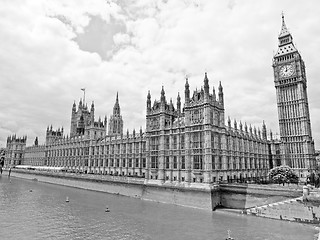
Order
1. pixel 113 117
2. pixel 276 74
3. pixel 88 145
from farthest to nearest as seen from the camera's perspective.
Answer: pixel 113 117 → pixel 88 145 → pixel 276 74

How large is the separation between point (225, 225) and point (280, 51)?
89367 millimetres

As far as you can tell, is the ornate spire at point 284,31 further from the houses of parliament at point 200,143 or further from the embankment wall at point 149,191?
the embankment wall at point 149,191

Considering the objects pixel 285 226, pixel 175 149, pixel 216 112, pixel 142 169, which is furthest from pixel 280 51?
pixel 285 226

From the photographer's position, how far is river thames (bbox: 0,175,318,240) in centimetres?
3688

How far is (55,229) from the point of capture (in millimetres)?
39688

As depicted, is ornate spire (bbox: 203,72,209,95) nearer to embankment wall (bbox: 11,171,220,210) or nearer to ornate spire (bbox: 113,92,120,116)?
embankment wall (bbox: 11,171,220,210)

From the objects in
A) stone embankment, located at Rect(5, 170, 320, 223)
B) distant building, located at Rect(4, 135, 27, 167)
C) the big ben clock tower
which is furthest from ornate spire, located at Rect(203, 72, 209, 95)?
distant building, located at Rect(4, 135, 27, 167)

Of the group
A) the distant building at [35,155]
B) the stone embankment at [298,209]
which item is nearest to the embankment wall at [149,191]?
the stone embankment at [298,209]

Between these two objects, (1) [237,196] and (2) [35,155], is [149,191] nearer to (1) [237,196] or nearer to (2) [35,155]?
(1) [237,196]

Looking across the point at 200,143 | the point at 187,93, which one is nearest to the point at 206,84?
the point at 187,93

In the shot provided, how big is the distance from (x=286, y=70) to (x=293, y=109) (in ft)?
55.0

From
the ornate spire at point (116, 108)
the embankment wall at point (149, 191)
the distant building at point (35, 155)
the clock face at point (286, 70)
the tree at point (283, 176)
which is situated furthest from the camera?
the distant building at point (35, 155)

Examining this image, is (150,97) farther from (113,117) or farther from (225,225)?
(113,117)

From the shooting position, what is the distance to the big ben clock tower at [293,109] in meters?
93.6
